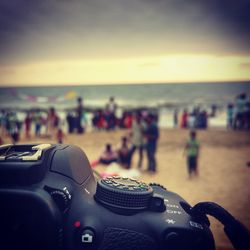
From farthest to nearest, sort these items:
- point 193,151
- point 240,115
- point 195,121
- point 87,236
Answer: point 195,121 < point 240,115 < point 193,151 < point 87,236

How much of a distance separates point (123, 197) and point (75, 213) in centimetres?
12

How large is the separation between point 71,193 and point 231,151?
17.9ft

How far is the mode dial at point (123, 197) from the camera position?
704 millimetres

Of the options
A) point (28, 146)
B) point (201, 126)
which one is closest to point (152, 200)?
point (28, 146)

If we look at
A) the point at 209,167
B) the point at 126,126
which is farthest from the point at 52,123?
the point at 209,167

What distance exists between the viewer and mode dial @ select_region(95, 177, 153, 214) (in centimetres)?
70

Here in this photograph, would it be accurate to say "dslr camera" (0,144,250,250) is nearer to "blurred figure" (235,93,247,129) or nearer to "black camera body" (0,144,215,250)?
"black camera body" (0,144,215,250)

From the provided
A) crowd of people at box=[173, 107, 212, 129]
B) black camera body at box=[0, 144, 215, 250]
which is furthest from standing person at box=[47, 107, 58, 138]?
black camera body at box=[0, 144, 215, 250]

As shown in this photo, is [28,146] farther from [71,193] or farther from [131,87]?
[131,87]

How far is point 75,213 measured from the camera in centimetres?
70

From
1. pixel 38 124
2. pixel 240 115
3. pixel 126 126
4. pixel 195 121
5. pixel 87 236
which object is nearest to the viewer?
pixel 87 236

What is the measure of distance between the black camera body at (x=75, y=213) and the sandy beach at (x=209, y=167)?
23.0 inches

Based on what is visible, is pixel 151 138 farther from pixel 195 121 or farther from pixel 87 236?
pixel 195 121

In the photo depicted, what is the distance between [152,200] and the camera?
2.42 feet
